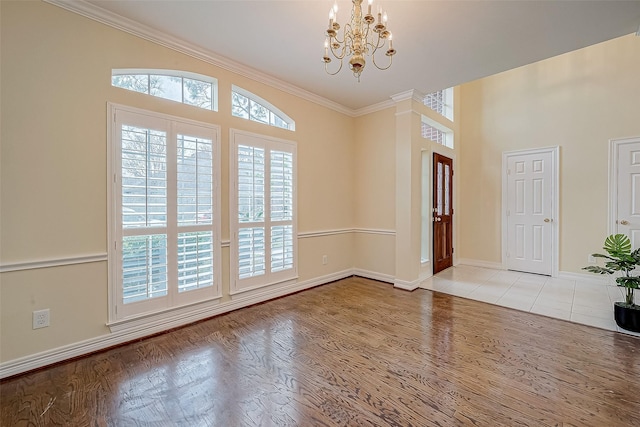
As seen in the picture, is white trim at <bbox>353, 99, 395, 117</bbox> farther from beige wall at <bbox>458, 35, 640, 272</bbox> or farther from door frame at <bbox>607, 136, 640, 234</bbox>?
door frame at <bbox>607, 136, 640, 234</bbox>

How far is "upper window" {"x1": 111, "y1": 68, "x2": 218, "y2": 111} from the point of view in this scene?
8.18 feet

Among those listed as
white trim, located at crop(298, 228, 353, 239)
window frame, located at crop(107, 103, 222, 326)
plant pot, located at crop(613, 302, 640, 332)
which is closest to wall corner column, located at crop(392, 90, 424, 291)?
white trim, located at crop(298, 228, 353, 239)

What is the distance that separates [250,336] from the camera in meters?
2.58

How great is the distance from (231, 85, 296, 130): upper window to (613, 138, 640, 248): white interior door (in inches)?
187

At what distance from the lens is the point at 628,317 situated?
8.52 feet

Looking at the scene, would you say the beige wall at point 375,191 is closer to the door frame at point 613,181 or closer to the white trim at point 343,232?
the white trim at point 343,232

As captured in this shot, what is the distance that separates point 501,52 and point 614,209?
318 cm

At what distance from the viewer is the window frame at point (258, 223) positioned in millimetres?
3098

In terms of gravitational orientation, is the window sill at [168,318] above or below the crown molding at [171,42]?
below

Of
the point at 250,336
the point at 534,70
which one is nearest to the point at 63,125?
the point at 250,336

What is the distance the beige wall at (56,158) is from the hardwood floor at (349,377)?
0.46 m

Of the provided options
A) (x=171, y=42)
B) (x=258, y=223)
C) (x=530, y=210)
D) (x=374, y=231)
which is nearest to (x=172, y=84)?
(x=171, y=42)

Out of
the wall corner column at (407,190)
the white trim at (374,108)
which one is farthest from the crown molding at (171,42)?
the wall corner column at (407,190)

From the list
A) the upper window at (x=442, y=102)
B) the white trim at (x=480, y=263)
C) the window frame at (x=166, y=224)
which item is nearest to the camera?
the window frame at (x=166, y=224)
